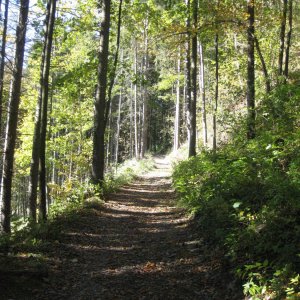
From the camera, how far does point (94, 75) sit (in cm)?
1495

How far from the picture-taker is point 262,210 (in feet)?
17.5

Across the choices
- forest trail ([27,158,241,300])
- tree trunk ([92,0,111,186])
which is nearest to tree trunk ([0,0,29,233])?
forest trail ([27,158,241,300])

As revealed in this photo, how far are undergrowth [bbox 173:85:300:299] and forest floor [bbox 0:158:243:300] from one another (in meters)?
0.38

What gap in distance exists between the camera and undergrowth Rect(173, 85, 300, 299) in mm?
4078

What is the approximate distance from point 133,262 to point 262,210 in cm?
244

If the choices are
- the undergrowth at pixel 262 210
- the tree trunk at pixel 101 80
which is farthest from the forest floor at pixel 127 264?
the tree trunk at pixel 101 80

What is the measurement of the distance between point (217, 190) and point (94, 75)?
9.18 m

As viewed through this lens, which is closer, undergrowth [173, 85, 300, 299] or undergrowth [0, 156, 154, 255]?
undergrowth [173, 85, 300, 299]

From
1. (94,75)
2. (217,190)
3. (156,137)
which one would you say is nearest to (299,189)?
(217,190)

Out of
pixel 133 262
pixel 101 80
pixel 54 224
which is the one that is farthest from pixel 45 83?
pixel 133 262

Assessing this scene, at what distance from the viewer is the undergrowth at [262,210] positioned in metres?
4.08

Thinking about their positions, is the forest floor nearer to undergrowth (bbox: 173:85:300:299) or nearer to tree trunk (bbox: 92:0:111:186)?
undergrowth (bbox: 173:85:300:299)

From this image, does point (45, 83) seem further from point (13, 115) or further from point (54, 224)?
point (54, 224)

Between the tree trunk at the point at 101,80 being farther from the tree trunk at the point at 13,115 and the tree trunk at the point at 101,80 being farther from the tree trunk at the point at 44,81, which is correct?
the tree trunk at the point at 13,115
